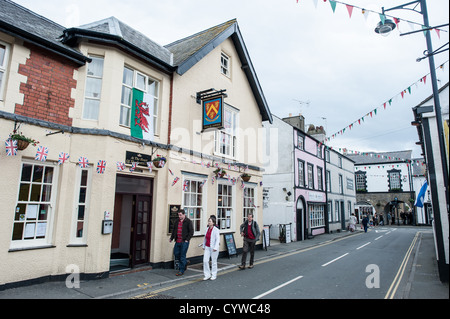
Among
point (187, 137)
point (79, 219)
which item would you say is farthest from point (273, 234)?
point (79, 219)

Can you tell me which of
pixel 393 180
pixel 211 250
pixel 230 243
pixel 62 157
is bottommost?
pixel 230 243

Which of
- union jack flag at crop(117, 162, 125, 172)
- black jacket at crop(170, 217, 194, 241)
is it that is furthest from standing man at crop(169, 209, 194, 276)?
union jack flag at crop(117, 162, 125, 172)

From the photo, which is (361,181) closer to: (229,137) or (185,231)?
(229,137)

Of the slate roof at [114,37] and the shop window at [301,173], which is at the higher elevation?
the slate roof at [114,37]

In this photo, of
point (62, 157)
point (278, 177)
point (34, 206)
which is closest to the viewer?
point (34, 206)

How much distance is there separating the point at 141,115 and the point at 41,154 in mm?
3281

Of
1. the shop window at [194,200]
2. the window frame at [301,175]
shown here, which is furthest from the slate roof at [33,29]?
the window frame at [301,175]

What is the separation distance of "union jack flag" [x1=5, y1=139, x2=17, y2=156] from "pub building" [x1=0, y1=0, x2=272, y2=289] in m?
0.02

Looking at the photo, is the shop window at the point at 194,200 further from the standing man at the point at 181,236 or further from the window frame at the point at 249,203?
the window frame at the point at 249,203

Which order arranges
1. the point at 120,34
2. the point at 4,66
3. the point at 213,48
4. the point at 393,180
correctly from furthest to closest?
the point at 393,180 < the point at 213,48 < the point at 120,34 < the point at 4,66

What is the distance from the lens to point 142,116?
31.7 ft

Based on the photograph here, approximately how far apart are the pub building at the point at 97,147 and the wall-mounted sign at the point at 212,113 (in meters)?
0.04

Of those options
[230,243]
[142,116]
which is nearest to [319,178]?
[230,243]

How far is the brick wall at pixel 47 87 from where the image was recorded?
7.50 m
